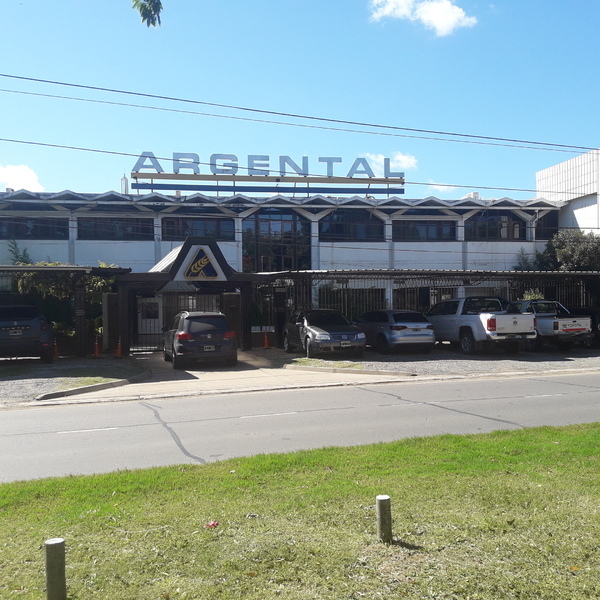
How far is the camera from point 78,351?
2156 centimetres

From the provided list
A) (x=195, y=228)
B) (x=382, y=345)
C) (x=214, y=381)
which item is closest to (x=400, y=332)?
(x=382, y=345)

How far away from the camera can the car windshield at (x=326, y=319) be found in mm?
21734

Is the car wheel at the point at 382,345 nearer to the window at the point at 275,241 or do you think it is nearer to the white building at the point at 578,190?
the window at the point at 275,241

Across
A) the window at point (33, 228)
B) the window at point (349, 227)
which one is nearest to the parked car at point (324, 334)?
the window at point (349, 227)

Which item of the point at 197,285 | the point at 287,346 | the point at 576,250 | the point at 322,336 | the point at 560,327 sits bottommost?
the point at 287,346

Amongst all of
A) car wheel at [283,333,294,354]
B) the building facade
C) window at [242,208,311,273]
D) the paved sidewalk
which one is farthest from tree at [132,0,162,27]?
window at [242,208,311,273]

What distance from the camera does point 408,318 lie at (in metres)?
22.3

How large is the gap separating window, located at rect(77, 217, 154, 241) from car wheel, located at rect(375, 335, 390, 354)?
1878cm

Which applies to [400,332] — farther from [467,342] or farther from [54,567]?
[54,567]

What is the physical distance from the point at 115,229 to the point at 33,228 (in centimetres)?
457

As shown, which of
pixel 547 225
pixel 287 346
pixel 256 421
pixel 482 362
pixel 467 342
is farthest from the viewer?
pixel 547 225

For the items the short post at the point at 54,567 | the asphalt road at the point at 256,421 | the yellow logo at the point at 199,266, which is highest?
the yellow logo at the point at 199,266

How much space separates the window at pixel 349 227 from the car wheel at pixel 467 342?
56.9 ft

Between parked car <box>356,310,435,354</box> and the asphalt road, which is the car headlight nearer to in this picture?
parked car <box>356,310,435,354</box>
